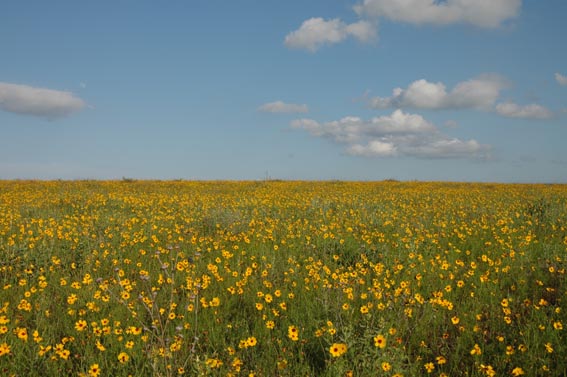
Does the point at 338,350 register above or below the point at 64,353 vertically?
above

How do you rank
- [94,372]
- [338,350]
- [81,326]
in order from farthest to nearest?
[81,326]
[94,372]
[338,350]

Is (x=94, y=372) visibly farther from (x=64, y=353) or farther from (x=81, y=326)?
(x=81, y=326)

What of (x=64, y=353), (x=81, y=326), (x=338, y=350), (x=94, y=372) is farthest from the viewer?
(x=81, y=326)

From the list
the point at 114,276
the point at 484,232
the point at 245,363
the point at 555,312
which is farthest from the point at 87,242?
the point at 484,232

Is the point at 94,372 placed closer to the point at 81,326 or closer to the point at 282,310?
the point at 81,326

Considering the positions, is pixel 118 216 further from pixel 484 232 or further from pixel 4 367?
pixel 484 232

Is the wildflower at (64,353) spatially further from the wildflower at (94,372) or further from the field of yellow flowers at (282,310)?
the wildflower at (94,372)

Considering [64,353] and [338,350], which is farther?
[64,353]

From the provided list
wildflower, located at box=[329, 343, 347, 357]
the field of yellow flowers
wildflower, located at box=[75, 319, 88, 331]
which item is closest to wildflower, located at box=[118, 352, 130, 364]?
the field of yellow flowers

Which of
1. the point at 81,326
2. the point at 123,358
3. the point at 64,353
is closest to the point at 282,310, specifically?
the point at 123,358

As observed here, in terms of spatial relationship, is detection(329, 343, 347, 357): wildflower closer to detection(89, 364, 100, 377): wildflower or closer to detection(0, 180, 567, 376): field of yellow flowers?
detection(0, 180, 567, 376): field of yellow flowers

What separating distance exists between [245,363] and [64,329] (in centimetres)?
196

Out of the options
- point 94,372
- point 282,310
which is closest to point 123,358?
point 94,372

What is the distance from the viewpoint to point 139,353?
3.36m
